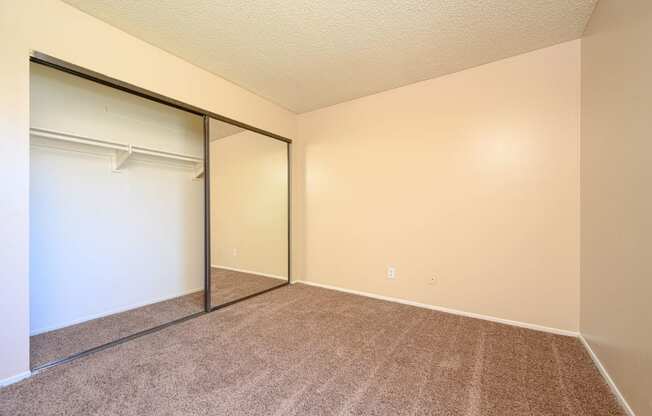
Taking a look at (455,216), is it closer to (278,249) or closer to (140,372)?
(278,249)

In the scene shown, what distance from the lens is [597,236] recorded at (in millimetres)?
1814

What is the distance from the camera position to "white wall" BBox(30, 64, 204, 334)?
2.29 meters

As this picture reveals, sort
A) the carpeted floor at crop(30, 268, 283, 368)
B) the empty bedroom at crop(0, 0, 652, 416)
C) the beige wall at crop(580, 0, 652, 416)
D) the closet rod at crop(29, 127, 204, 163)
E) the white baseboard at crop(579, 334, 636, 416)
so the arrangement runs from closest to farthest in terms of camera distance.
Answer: the beige wall at crop(580, 0, 652, 416)
the white baseboard at crop(579, 334, 636, 416)
the empty bedroom at crop(0, 0, 652, 416)
the carpeted floor at crop(30, 268, 283, 368)
the closet rod at crop(29, 127, 204, 163)

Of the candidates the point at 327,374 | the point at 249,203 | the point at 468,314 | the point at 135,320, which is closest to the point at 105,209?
the point at 135,320

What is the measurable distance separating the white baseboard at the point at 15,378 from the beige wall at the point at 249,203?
141 cm

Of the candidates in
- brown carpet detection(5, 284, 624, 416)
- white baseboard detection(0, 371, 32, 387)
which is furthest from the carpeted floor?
brown carpet detection(5, 284, 624, 416)

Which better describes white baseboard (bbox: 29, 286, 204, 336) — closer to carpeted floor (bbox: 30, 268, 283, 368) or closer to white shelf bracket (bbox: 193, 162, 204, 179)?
carpeted floor (bbox: 30, 268, 283, 368)

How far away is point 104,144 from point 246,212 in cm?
149

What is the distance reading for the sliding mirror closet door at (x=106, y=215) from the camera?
2258mm

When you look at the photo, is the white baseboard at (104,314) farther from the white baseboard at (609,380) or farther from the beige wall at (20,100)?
the white baseboard at (609,380)

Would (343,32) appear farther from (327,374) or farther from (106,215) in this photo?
(106,215)

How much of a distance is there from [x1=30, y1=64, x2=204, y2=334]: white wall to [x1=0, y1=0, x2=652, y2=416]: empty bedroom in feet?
0.06

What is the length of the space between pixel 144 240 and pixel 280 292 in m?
1.65

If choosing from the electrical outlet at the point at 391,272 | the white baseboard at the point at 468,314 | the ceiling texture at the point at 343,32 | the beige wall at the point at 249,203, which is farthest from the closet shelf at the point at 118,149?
the electrical outlet at the point at 391,272
